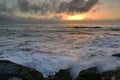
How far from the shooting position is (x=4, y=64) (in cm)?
887

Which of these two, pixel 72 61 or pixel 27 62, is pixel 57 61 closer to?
pixel 72 61

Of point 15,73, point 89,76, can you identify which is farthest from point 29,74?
point 89,76

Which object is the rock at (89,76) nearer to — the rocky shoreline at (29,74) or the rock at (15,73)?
the rocky shoreline at (29,74)

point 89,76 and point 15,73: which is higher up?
point 15,73

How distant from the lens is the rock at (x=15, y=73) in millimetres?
8195

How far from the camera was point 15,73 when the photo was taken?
8.34m

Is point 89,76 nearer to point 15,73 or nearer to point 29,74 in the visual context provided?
point 29,74

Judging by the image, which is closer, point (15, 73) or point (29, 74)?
point (15, 73)

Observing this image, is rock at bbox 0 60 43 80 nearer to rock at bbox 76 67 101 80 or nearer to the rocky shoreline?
the rocky shoreline

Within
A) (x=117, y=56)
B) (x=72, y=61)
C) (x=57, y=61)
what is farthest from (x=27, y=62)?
(x=117, y=56)

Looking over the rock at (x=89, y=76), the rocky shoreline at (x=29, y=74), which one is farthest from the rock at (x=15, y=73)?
the rock at (x=89, y=76)

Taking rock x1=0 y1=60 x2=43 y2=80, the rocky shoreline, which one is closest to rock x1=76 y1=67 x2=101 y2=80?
the rocky shoreline

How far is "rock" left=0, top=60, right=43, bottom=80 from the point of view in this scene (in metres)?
8.20

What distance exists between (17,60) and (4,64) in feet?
10.9
